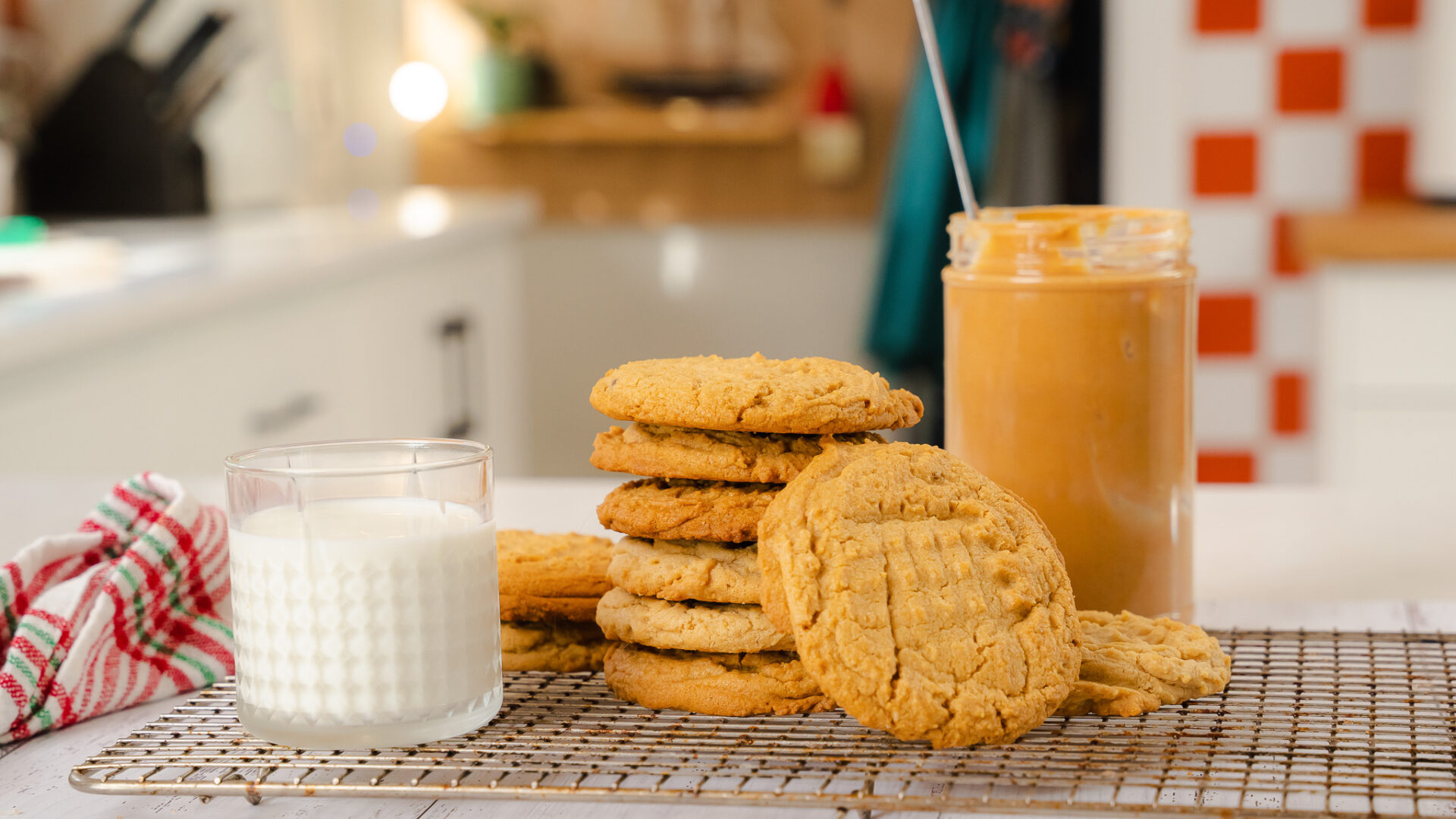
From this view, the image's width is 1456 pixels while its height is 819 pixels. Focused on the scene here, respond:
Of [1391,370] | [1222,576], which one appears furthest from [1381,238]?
[1222,576]

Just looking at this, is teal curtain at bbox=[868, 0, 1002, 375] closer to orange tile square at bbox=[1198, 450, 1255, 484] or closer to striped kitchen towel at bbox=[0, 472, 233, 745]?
orange tile square at bbox=[1198, 450, 1255, 484]

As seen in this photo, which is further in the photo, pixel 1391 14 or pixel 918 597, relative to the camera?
pixel 1391 14

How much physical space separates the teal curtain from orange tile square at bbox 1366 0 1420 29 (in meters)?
0.71

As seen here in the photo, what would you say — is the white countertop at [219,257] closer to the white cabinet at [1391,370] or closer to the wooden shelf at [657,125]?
the wooden shelf at [657,125]

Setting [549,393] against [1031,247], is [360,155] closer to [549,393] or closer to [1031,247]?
[549,393]

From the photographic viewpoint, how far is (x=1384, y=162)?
2430 millimetres

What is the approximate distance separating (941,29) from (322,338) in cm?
144

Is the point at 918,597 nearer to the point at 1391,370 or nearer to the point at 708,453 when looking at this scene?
the point at 708,453

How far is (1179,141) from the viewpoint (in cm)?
243

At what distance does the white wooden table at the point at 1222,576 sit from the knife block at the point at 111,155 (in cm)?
161

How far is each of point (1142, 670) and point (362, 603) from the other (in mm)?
347

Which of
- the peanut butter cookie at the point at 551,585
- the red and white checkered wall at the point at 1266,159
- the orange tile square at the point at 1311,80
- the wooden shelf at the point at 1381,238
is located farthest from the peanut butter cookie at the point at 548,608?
the orange tile square at the point at 1311,80

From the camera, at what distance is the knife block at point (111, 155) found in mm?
2551

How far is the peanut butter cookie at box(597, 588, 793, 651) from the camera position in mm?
610
